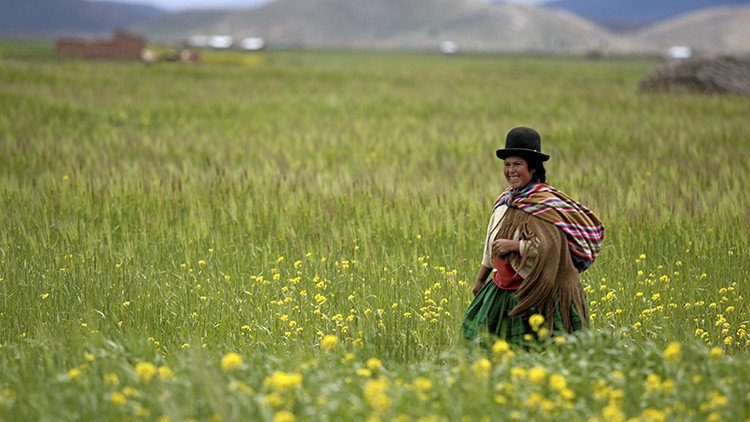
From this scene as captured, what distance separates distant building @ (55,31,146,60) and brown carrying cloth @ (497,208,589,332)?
4920 cm

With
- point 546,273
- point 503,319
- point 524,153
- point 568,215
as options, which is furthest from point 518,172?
point 503,319

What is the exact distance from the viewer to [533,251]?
444cm

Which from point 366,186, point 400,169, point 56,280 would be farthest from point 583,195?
point 56,280

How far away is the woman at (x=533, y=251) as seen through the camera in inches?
175

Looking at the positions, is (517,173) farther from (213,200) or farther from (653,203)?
(213,200)

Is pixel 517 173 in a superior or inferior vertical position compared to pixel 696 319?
superior

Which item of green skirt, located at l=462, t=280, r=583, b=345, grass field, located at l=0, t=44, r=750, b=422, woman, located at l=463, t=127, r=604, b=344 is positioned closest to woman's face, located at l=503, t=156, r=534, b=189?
woman, located at l=463, t=127, r=604, b=344

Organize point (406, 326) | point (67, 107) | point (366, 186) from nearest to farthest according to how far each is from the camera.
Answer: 1. point (406, 326)
2. point (366, 186)
3. point (67, 107)

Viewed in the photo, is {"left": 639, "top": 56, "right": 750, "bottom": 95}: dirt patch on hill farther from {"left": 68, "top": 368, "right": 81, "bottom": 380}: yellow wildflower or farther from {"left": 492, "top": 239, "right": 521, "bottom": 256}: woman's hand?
{"left": 68, "top": 368, "right": 81, "bottom": 380}: yellow wildflower

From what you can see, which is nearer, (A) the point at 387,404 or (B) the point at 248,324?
(A) the point at 387,404

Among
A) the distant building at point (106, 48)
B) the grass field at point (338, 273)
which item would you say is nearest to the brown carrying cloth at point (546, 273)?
the grass field at point (338, 273)

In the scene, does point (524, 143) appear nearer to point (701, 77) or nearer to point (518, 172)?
point (518, 172)

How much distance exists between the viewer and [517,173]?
457 cm

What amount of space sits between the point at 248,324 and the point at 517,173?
223 centimetres
